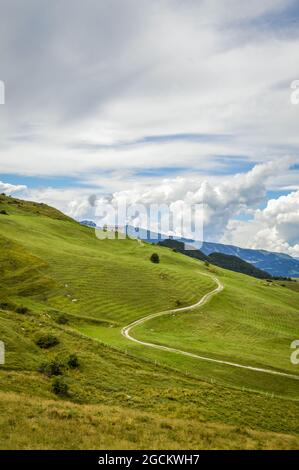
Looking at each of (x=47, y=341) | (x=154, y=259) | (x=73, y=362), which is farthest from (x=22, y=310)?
(x=154, y=259)

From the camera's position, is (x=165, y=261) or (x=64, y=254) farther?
(x=165, y=261)

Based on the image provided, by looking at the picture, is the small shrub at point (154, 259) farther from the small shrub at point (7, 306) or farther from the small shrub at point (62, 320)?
the small shrub at point (7, 306)

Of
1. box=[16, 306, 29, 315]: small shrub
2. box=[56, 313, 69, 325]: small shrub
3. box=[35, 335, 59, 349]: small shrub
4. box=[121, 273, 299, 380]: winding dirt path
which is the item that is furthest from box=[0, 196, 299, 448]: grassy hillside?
box=[121, 273, 299, 380]: winding dirt path

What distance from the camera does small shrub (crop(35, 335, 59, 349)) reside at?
51325mm

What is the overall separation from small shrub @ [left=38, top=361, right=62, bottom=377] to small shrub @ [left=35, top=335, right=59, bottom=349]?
29.2ft

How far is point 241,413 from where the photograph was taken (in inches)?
1508

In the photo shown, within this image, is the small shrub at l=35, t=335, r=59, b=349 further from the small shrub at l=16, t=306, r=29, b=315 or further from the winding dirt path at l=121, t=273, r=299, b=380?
the small shrub at l=16, t=306, r=29, b=315

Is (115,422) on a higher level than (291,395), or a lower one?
higher

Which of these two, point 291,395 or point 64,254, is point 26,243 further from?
point 291,395

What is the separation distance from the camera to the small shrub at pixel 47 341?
168 feet

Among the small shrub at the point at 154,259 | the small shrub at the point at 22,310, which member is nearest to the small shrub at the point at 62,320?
the small shrub at the point at 22,310

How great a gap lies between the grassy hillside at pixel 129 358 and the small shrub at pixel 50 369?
533 millimetres
